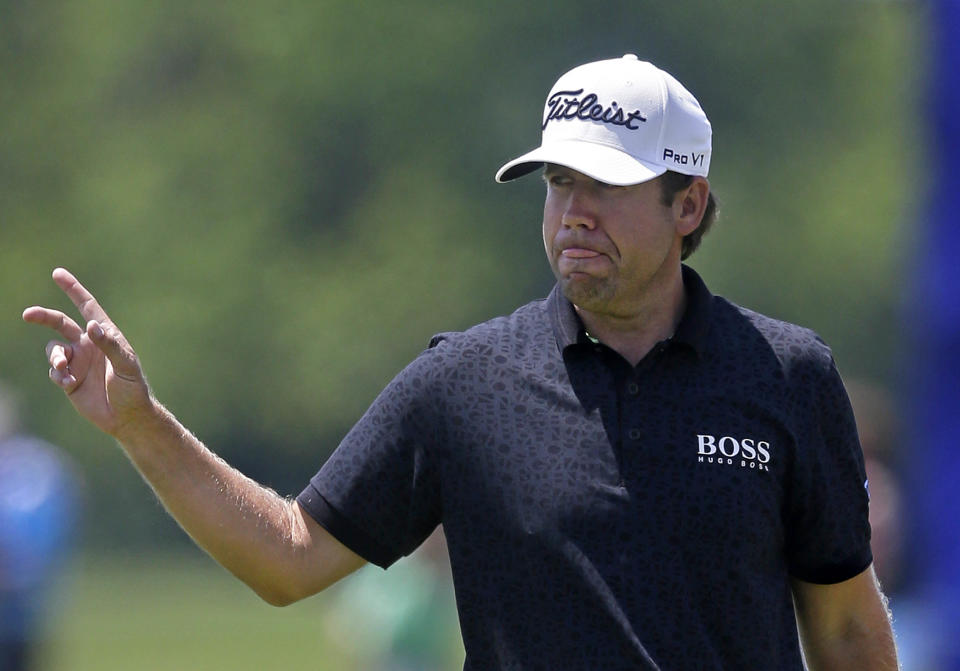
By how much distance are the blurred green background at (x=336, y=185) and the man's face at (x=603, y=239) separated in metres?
27.1

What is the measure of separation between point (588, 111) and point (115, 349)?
111 cm

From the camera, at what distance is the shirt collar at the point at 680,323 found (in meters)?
3.84

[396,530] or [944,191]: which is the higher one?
[944,191]

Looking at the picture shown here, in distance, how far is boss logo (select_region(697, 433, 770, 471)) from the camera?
12.2ft

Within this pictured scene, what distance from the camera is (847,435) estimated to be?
3854 millimetres

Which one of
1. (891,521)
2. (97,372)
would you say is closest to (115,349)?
(97,372)

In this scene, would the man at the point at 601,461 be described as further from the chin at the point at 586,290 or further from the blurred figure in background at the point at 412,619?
the blurred figure in background at the point at 412,619

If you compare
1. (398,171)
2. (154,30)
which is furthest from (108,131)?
(398,171)

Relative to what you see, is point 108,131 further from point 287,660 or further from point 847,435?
point 847,435

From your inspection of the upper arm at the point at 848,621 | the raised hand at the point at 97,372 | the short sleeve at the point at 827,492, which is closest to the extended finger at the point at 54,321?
the raised hand at the point at 97,372

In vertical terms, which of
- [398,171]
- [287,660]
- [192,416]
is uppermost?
[398,171]

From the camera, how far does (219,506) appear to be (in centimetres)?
375

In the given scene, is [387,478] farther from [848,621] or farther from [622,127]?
[848,621]

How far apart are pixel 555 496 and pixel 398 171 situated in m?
31.8
